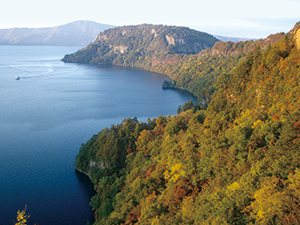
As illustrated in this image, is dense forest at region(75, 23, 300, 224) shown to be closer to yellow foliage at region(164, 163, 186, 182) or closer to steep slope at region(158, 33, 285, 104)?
yellow foliage at region(164, 163, 186, 182)

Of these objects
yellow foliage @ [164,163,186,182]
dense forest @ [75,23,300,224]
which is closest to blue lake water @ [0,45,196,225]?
dense forest @ [75,23,300,224]

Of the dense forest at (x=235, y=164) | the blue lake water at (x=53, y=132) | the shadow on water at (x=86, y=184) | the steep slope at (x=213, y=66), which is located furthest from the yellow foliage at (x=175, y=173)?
the steep slope at (x=213, y=66)

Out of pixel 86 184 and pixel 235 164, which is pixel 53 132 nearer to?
pixel 86 184

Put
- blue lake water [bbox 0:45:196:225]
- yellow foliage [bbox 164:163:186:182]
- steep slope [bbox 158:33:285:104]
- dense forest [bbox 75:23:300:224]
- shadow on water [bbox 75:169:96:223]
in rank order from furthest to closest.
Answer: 1. steep slope [bbox 158:33:285:104]
2. shadow on water [bbox 75:169:96:223]
3. blue lake water [bbox 0:45:196:225]
4. yellow foliage [bbox 164:163:186:182]
5. dense forest [bbox 75:23:300:224]

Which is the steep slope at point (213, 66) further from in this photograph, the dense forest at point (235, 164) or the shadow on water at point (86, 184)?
the dense forest at point (235, 164)

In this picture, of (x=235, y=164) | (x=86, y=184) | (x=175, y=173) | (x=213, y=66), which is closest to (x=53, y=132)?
(x=86, y=184)

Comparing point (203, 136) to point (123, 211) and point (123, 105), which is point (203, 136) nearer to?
point (123, 211)
